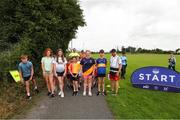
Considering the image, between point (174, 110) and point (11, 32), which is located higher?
point (11, 32)

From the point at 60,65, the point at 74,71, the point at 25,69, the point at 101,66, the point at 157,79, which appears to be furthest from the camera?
the point at 157,79

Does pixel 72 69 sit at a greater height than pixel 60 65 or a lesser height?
lesser

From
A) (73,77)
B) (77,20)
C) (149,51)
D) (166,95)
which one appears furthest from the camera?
(149,51)

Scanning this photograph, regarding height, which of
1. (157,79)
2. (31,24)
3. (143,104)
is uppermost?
(31,24)

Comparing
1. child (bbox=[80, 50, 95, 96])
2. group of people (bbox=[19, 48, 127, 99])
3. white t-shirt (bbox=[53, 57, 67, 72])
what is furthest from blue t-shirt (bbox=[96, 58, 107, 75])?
white t-shirt (bbox=[53, 57, 67, 72])

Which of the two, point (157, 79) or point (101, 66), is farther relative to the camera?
point (157, 79)

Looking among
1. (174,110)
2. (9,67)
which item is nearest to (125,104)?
(174,110)

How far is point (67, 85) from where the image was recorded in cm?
1848

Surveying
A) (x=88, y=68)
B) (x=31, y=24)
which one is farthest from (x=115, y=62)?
(x=31, y=24)

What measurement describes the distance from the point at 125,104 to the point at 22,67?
166 inches

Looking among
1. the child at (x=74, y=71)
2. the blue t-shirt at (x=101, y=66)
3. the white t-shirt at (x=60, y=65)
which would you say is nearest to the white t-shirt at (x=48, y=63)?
the white t-shirt at (x=60, y=65)

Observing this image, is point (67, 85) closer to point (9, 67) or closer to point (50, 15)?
point (9, 67)

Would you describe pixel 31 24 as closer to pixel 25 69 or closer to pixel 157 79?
pixel 25 69

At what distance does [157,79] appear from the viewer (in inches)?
717
